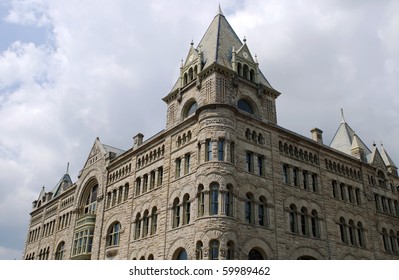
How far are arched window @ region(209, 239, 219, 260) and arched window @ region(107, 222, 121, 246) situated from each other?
1409cm

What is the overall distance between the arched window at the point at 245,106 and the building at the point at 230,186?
9 cm

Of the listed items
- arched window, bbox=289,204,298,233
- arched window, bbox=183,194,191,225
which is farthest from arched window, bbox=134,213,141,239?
arched window, bbox=289,204,298,233

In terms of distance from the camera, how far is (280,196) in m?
32.3

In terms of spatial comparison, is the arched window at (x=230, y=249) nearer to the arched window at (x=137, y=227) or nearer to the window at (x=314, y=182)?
the arched window at (x=137, y=227)

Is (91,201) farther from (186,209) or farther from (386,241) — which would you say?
(386,241)

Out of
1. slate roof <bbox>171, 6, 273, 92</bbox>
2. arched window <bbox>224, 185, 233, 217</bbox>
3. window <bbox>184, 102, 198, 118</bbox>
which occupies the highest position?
slate roof <bbox>171, 6, 273, 92</bbox>

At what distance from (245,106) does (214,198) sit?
967 centimetres

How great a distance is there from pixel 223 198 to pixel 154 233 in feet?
28.3

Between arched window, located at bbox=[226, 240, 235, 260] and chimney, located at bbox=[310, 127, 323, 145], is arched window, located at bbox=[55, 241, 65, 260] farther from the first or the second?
chimney, located at bbox=[310, 127, 323, 145]

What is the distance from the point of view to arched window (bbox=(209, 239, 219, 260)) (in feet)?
87.8

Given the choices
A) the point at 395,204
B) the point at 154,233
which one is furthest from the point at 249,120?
the point at 395,204

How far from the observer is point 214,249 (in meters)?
26.9

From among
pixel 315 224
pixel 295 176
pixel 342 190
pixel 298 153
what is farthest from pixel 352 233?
pixel 298 153

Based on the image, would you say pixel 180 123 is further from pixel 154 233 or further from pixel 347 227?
pixel 347 227
